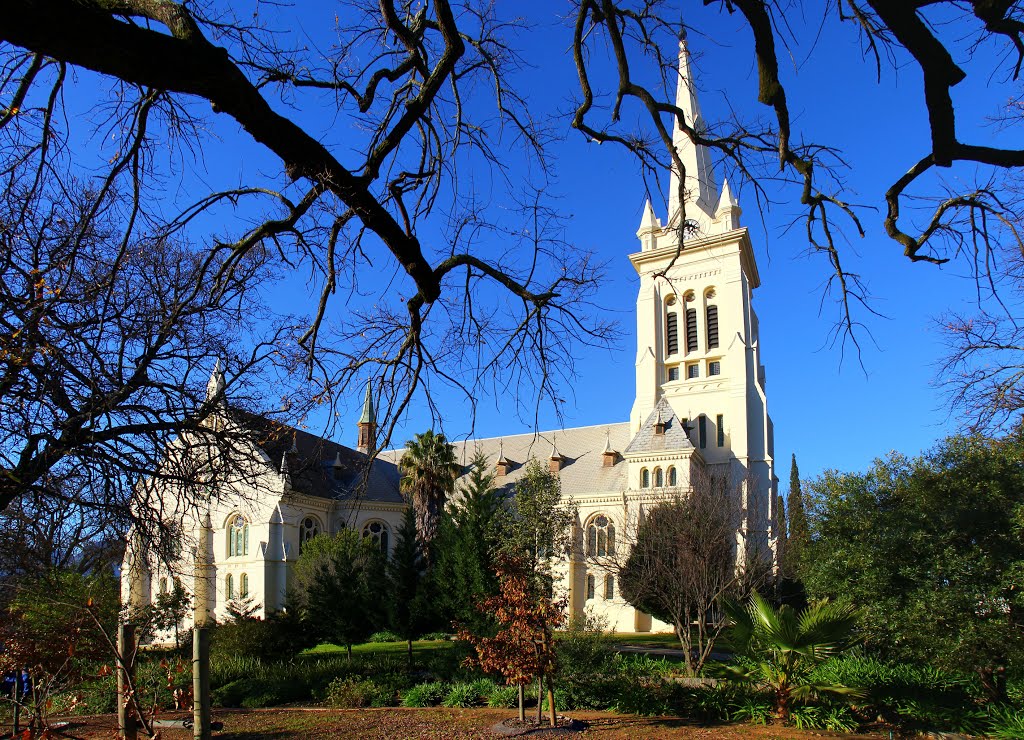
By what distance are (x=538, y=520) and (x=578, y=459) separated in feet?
27.9

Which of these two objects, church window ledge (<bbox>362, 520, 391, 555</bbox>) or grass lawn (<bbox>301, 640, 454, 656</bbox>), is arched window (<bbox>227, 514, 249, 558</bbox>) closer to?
church window ledge (<bbox>362, 520, 391, 555</bbox>)

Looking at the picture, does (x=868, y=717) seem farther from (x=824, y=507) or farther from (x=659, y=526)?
(x=659, y=526)

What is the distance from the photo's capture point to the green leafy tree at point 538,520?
3141cm

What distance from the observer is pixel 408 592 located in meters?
29.3

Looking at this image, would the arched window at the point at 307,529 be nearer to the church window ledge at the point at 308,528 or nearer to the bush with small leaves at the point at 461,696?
the church window ledge at the point at 308,528

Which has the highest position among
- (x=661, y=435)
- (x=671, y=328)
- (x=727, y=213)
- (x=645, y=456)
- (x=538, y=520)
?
(x=727, y=213)

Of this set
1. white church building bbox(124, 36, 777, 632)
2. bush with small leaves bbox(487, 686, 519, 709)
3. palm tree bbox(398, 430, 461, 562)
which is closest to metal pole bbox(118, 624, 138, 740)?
bush with small leaves bbox(487, 686, 519, 709)

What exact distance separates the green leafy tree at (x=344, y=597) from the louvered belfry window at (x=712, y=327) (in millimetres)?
24584

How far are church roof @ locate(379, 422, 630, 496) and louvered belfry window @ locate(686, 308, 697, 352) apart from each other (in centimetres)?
612

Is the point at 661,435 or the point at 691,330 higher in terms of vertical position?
the point at 691,330

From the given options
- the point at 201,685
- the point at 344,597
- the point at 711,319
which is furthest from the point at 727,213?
the point at 201,685

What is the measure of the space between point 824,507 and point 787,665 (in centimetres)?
470

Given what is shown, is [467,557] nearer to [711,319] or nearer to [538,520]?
[538,520]

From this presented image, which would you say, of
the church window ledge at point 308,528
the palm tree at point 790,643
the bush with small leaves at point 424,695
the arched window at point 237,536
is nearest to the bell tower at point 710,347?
the church window ledge at point 308,528
